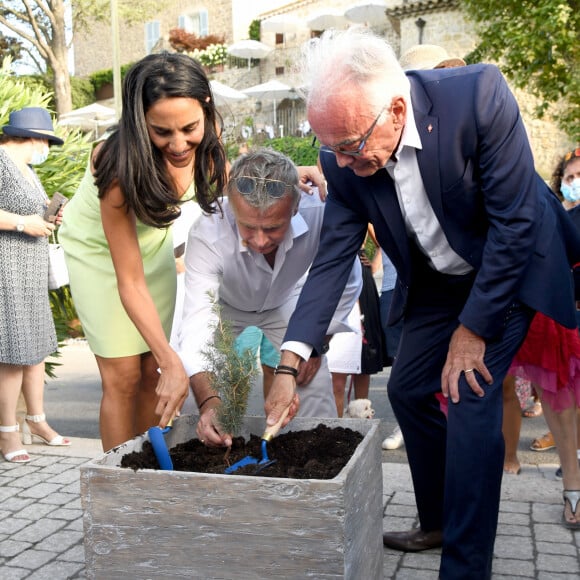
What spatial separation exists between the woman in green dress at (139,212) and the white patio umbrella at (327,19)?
30906 mm

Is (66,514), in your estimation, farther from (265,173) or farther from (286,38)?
(286,38)

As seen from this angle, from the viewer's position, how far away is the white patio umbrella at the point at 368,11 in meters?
29.5

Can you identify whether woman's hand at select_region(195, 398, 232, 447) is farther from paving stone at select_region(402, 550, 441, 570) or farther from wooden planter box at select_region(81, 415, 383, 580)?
paving stone at select_region(402, 550, 441, 570)

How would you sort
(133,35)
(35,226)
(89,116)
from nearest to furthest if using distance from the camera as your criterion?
1. (35,226)
2. (89,116)
3. (133,35)

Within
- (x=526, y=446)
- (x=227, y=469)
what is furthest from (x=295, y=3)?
(x=227, y=469)

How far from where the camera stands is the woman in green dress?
2873 millimetres

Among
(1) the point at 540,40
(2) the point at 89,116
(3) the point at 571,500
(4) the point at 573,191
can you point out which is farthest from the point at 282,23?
(3) the point at 571,500

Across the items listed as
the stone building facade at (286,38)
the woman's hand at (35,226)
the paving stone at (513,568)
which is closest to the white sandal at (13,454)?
the woman's hand at (35,226)

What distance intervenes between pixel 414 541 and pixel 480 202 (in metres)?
1.45

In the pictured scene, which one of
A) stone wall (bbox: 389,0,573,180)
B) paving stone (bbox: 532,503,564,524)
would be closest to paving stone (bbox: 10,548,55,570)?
paving stone (bbox: 532,503,564,524)

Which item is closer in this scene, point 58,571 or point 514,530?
point 58,571

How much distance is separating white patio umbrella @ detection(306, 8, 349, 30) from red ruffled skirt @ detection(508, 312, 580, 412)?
30912 millimetres

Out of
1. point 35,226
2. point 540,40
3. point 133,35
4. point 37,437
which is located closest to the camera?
point 35,226

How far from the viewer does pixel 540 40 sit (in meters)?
15.3
